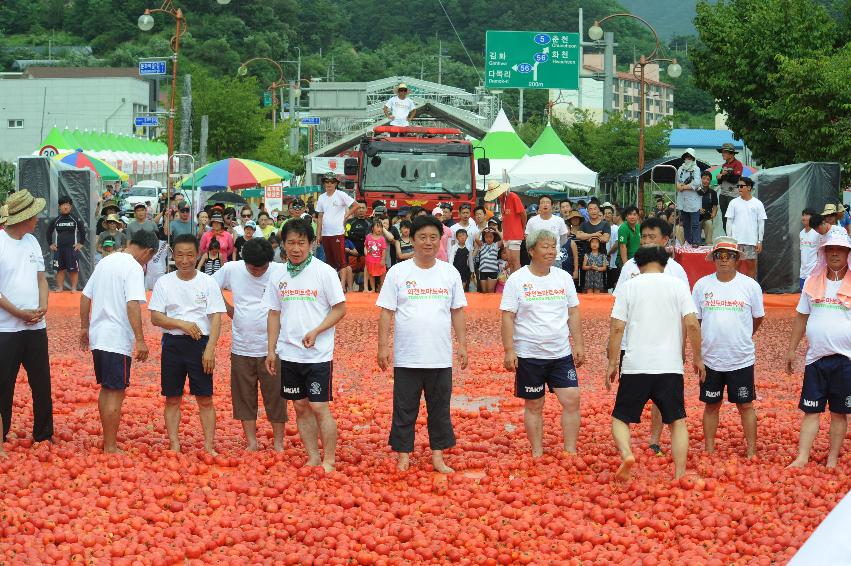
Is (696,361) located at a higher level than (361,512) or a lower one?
higher

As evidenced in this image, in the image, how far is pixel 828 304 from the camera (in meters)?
8.81

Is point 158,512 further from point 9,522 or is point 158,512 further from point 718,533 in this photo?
point 718,533

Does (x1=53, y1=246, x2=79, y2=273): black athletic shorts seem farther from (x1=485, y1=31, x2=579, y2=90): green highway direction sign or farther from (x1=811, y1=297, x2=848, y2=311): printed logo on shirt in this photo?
(x1=485, y1=31, x2=579, y2=90): green highway direction sign

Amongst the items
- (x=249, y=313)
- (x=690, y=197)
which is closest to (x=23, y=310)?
(x=249, y=313)

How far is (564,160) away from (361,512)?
31.3 m

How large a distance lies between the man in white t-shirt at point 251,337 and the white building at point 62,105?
83.7m

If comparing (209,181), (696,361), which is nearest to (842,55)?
(209,181)

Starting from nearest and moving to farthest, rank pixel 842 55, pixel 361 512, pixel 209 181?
pixel 361 512 < pixel 842 55 < pixel 209 181

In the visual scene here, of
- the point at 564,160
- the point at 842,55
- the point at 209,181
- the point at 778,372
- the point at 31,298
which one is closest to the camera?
the point at 31,298

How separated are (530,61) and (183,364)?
42981 mm

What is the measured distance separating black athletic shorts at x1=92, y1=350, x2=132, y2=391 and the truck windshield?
16.1 meters

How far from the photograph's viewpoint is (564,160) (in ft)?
125

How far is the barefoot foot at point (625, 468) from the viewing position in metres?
8.05

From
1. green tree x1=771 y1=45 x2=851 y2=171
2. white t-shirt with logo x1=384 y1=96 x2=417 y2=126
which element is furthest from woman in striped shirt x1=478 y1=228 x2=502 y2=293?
green tree x1=771 y1=45 x2=851 y2=171
